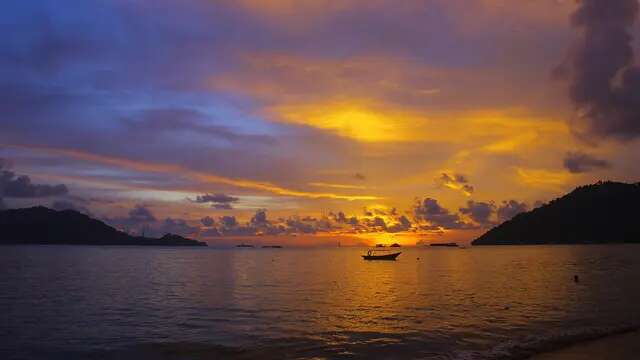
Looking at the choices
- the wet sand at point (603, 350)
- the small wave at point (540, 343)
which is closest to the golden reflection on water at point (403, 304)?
the small wave at point (540, 343)

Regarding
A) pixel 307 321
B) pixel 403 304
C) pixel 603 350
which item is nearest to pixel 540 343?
pixel 603 350

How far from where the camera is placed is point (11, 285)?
82.1m

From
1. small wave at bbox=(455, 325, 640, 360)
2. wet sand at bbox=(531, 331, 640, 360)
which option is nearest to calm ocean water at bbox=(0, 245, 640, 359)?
small wave at bbox=(455, 325, 640, 360)

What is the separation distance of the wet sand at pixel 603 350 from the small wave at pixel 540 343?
3.13 ft

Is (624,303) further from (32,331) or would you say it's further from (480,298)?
(32,331)

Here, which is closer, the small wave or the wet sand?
the wet sand

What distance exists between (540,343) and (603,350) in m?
4.27

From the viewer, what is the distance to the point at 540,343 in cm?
3466

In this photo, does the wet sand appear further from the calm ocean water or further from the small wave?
A: the calm ocean water

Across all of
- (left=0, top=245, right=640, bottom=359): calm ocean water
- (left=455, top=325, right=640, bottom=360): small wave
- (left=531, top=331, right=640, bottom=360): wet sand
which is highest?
(left=531, top=331, right=640, bottom=360): wet sand

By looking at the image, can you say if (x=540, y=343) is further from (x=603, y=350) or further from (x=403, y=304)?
(x=403, y=304)

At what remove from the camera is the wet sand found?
29000 mm

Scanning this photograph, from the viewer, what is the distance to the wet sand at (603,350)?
29.0 m

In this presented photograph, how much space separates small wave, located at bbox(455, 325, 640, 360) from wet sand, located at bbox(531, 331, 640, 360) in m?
0.96
